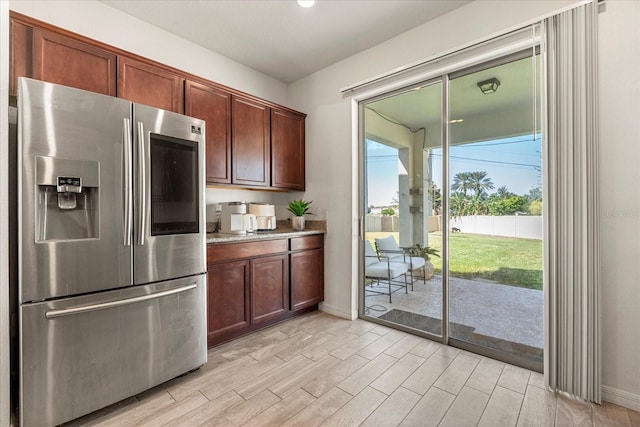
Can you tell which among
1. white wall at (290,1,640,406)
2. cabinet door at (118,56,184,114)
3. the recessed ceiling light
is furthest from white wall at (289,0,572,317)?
cabinet door at (118,56,184,114)

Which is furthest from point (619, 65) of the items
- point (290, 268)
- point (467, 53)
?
point (290, 268)

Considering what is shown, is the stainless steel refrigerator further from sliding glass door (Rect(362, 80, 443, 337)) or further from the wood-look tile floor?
sliding glass door (Rect(362, 80, 443, 337))

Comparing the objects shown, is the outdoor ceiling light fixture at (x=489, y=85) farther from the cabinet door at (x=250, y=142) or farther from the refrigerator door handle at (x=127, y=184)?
the refrigerator door handle at (x=127, y=184)

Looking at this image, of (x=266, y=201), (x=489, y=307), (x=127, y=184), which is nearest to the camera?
(x=127, y=184)

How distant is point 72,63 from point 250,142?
1443 mm

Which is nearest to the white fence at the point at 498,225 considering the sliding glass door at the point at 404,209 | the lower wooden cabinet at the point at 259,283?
the sliding glass door at the point at 404,209

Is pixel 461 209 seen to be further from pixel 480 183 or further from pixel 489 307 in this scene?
pixel 489 307

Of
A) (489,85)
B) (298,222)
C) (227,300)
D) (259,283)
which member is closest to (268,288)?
(259,283)

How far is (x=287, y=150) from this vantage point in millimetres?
3400

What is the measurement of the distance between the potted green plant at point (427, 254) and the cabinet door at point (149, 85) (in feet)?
8.12

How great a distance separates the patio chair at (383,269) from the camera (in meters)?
2.97

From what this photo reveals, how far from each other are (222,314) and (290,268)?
0.82 meters

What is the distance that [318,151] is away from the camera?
350 centimetres

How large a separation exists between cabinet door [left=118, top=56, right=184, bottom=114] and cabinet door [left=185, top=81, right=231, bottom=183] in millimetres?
92
